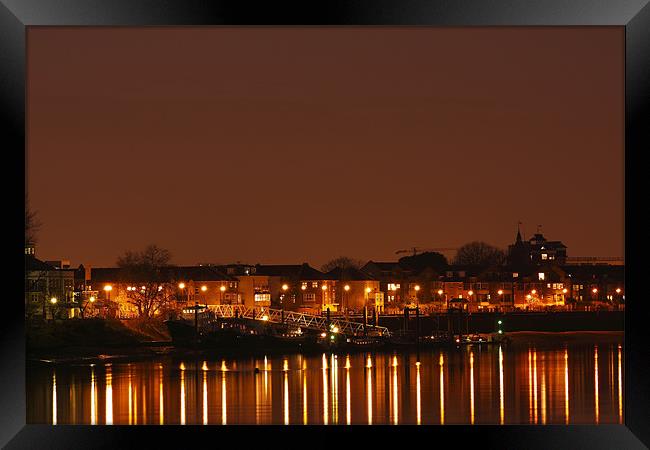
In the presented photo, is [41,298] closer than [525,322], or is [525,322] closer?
[41,298]

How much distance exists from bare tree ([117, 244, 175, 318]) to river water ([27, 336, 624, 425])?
25.4 feet

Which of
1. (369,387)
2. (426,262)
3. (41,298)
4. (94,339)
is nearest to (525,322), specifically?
(426,262)

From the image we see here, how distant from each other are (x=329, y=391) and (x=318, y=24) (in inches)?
603

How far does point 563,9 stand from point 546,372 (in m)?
20.4

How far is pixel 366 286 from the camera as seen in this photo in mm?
53375

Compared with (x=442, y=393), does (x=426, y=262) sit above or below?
above

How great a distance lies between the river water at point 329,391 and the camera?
49.5 feet

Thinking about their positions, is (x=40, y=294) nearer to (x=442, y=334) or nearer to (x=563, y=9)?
(x=442, y=334)

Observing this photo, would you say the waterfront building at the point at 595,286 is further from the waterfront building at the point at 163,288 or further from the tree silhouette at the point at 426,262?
the waterfront building at the point at 163,288

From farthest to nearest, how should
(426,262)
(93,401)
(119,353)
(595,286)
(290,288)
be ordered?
(595,286)
(426,262)
(290,288)
(119,353)
(93,401)

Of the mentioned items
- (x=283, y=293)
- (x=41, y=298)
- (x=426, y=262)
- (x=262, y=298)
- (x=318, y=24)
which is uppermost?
(x=318, y=24)

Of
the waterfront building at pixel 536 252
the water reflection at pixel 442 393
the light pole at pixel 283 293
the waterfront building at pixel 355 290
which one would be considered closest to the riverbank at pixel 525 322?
the waterfront building at pixel 355 290

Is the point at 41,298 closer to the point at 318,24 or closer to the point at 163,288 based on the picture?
the point at 163,288

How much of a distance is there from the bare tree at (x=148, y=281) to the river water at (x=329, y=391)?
25.4ft
